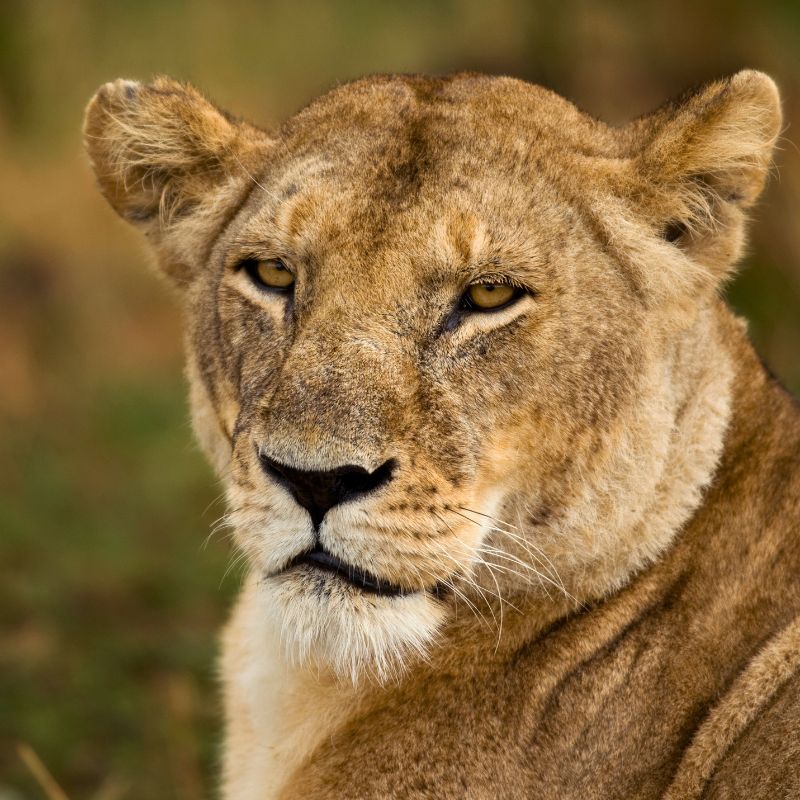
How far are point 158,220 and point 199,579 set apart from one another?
333cm

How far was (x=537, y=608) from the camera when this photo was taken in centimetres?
397

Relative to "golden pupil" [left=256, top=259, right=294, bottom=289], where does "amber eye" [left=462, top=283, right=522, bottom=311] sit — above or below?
above

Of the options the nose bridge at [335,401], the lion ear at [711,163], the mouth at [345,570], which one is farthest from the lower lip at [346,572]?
the lion ear at [711,163]

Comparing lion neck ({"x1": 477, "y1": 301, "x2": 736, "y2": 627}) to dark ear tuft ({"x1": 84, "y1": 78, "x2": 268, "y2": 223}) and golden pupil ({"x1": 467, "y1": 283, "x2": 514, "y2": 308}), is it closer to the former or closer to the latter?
golden pupil ({"x1": 467, "y1": 283, "x2": 514, "y2": 308})

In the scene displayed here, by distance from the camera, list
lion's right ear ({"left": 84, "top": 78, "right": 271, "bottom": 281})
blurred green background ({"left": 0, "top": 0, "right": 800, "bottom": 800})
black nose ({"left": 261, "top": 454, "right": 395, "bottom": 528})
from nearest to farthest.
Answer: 1. black nose ({"left": 261, "top": 454, "right": 395, "bottom": 528})
2. lion's right ear ({"left": 84, "top": 78, "right": 271, "bottom": 281})
3. blurred green background ({"left": 0, "top": 0, "right": 800, "bottom": 800})

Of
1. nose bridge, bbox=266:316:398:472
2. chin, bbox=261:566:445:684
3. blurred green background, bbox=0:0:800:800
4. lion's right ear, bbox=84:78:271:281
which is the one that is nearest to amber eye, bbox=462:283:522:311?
nose bridge, bbox=266:316:398:472

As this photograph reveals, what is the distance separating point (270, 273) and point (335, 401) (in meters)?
0.66

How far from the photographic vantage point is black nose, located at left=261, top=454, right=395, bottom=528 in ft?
11.3

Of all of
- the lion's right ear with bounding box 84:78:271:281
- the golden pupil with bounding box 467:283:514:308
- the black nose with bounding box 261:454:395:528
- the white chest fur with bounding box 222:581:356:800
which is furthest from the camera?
the lion's right ear with bounding box 84:78:271:281

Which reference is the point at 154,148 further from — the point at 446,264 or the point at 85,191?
the point at 85,191

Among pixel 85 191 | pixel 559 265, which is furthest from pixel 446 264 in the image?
pixel 85 191

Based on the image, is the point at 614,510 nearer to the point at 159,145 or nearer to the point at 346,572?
the point at 346,572

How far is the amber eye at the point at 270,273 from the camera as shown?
4051mm

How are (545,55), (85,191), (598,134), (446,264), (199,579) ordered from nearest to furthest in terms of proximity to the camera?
(446,264) → (598,134) → (199,579) → (545,55) → (85,191)
